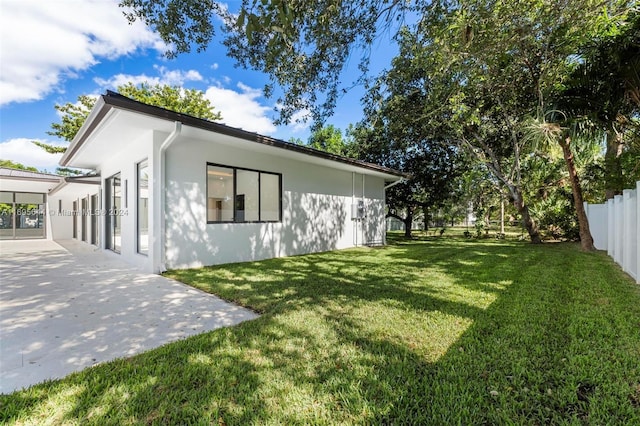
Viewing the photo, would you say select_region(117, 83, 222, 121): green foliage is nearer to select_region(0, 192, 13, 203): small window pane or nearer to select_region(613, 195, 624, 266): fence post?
select_region(0, 192, 13, 203): small window pane

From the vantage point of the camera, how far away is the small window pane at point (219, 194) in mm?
6922

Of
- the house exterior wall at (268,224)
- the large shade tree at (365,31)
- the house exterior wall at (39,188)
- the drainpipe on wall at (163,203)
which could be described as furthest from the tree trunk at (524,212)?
the house exterior wall at (39,188)

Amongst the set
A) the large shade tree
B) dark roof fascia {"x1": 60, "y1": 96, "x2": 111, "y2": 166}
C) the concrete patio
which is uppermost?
the large shade tree

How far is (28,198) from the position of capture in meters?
15.0

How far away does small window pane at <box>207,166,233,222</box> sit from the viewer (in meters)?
6.92

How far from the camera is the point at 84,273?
5.93 m

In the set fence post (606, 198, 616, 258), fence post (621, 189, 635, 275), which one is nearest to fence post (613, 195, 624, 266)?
fence post (621, 189, 635, 275)

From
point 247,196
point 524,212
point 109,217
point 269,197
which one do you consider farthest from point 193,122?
point 524,212

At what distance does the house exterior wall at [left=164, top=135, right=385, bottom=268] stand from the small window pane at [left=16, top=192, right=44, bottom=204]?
14.3 meters

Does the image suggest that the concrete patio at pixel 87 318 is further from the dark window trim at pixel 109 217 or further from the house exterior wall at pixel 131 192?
the dark window trim at pixel 109 217

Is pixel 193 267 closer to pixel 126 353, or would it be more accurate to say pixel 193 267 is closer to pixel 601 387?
pixel 126 353

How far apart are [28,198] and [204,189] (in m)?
14.6

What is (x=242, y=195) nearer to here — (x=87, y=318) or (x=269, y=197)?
(x=269, y=197)

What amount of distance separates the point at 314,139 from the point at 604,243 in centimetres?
1781
